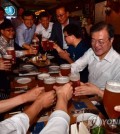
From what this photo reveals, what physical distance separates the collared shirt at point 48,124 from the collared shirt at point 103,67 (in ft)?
4.28

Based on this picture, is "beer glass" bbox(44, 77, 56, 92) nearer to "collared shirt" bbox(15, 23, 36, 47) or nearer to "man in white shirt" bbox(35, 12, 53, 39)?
"collared shirt" bbox(15, 23, 36, 47)

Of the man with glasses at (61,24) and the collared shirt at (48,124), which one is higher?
the man with glasses at (61,24)

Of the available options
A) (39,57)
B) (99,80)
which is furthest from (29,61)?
(99,80)

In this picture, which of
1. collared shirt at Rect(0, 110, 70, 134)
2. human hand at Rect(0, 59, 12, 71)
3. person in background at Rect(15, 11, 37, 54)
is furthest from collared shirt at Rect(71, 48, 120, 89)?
person in background at Rect(15, 11, 37, 54)

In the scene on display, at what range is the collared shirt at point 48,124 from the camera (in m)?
0.93

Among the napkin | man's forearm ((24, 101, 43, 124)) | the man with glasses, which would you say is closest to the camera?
the napkin

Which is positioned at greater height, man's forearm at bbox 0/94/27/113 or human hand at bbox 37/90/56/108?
human hand at bbox 37/90/56/108

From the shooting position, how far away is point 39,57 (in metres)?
3.22

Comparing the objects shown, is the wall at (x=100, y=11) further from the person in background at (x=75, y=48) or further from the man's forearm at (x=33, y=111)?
the man's forearm at (x=33, y=111)

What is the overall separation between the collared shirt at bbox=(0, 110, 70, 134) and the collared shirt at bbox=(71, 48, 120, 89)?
4.28 feet

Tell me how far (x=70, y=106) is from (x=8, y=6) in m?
16.4

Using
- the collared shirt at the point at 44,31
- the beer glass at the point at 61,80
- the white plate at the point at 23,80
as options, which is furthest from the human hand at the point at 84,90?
the collared shirt at the point at 44,31

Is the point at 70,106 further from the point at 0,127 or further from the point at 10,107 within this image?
the point at 0,127

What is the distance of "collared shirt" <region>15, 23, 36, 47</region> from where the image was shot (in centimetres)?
475
